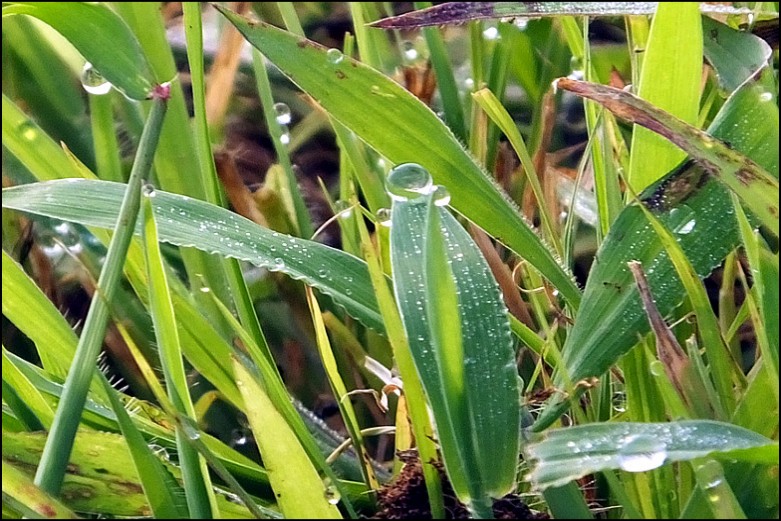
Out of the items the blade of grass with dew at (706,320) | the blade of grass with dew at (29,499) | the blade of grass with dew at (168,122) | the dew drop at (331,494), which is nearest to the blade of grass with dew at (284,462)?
the dew drop at (331,494)

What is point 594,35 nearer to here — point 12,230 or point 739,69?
point 739,69

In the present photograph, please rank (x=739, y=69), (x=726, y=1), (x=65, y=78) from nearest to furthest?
(x=739, y=69)
(x=726, y=1)
(x=65, y=78)

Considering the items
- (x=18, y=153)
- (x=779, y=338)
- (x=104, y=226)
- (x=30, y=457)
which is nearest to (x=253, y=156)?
(x=18, y=153)

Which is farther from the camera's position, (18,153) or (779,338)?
(18,153)

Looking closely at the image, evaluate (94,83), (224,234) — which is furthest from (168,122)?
(224,234)

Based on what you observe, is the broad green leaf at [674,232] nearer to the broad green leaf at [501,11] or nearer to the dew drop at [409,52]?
the broad green leaf at [501,11]

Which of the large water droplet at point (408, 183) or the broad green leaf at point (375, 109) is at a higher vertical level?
the broad green leaf at point (375, 109)

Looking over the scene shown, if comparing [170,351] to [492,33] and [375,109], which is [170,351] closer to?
[375,109]
